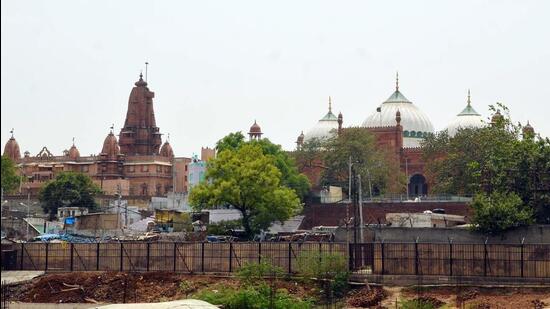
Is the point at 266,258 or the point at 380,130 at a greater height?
the point at 380,130

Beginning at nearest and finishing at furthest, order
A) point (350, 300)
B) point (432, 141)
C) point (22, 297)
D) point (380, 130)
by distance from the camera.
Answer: point (350, 300), point (22, 297), point (432, 141), point (380, 130)

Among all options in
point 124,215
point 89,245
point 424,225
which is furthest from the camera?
point 124,215

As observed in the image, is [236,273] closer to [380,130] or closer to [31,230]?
[31,230]

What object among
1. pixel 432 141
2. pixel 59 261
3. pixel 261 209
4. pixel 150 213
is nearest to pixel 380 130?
pixel 432 141

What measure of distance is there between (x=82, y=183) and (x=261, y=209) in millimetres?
28609

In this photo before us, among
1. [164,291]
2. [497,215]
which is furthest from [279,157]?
[164,291]

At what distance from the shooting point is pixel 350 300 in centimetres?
4394

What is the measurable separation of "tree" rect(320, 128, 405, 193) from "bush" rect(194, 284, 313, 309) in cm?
3823

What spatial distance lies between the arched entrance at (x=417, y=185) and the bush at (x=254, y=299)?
54351 millimetres

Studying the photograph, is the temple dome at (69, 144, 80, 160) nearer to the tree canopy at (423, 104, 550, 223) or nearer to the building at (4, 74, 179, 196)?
the building at (4, 74, 179, 196)

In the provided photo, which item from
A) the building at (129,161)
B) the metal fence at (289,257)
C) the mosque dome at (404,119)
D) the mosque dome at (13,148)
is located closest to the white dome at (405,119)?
the mosque dome at (404,119)

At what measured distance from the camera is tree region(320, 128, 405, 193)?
83000 millimetres

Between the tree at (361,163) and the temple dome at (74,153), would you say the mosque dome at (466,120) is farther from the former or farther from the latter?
the temple dome at (74,153)

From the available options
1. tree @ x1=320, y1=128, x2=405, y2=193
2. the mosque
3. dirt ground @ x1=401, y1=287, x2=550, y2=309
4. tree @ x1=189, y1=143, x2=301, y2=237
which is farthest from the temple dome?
dirt ground @ x1=401, y1=287, x2=550, y2=309
